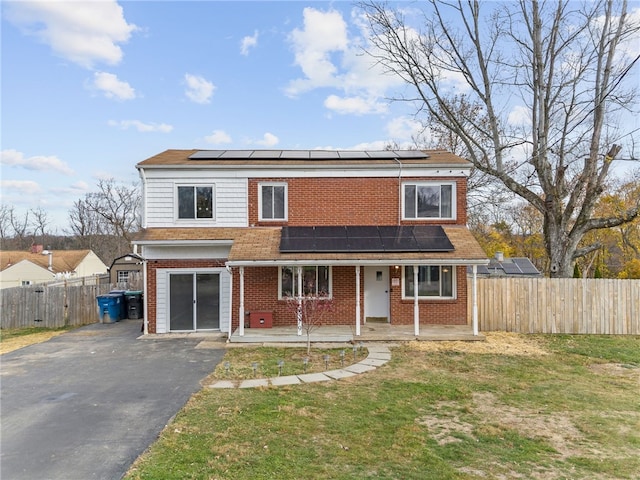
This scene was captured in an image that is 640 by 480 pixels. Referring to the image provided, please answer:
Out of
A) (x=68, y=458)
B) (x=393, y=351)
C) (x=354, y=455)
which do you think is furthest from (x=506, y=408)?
(x=68, y=458)

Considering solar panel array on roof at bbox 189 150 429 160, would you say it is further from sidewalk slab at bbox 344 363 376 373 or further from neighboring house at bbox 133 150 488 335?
sidewalk slab at bbox 344 363 376 373

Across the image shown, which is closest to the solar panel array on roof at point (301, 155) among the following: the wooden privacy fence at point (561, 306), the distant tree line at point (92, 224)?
the wooden privacy fence at point (561, 306)

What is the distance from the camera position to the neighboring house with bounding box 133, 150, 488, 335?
12.5m

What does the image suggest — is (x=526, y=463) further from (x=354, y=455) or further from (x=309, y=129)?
(x=309, y=129)

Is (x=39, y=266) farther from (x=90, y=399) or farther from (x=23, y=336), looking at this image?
(x=90, y=399)

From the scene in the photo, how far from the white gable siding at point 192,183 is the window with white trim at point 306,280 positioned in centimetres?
231

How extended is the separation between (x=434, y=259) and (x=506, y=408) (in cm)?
540

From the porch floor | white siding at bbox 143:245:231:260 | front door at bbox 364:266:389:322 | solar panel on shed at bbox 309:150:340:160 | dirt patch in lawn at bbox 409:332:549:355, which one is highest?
solar panel on shed at bbox 309:150:340:160

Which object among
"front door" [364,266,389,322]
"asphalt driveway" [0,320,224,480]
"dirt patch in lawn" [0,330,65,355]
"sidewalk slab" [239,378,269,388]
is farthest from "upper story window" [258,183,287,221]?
"dirt patch in lawn" [0,330,65,355]

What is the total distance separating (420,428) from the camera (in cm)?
557

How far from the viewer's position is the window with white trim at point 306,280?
1283 cm

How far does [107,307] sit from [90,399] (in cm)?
917

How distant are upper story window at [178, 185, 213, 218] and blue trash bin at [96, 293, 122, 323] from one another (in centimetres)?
517

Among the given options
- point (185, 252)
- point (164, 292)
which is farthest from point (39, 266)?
point (185, 252)
